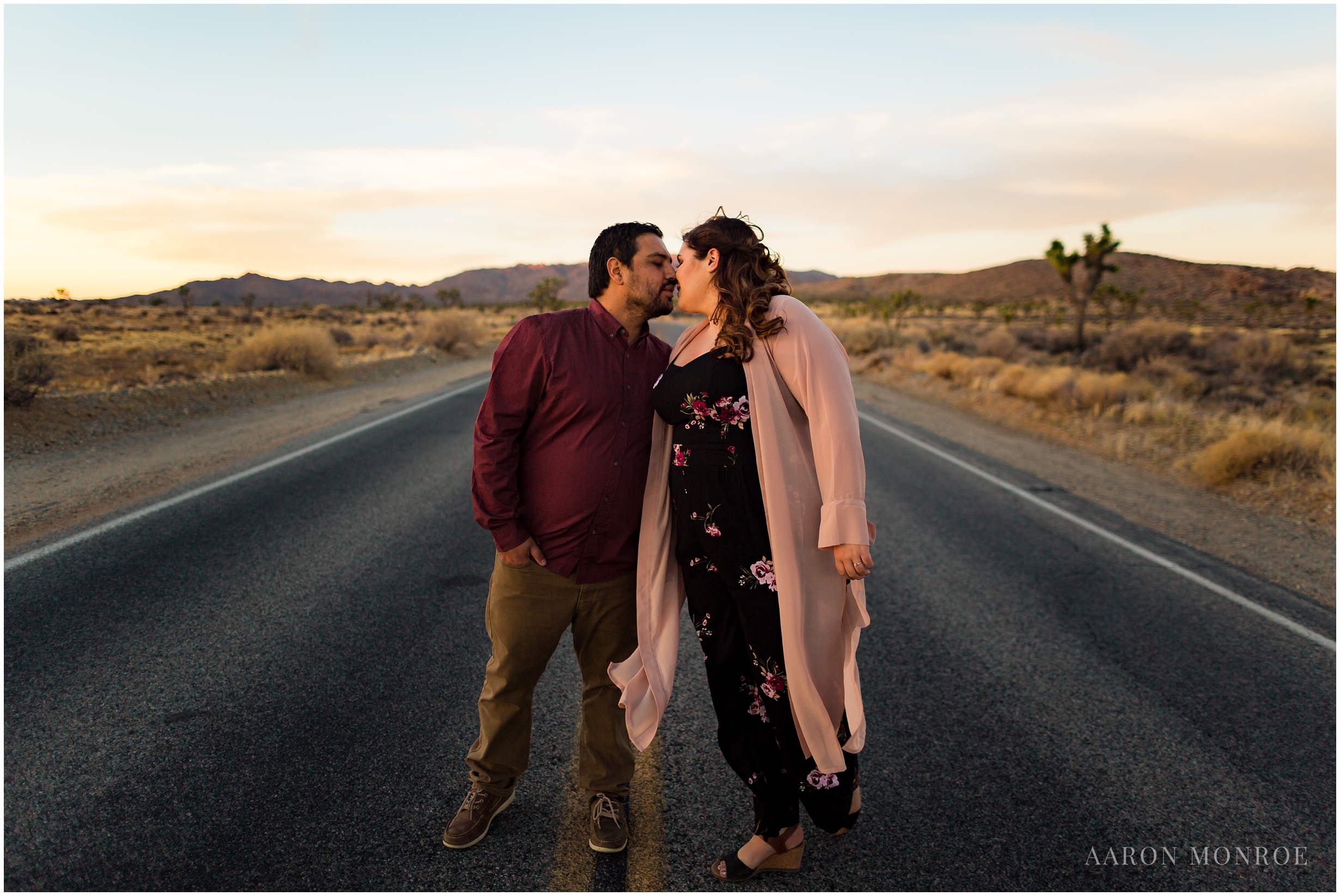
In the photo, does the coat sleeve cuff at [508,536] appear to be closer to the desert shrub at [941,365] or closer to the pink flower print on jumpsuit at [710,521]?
the pink flower print on jumpsuit at [710,521]

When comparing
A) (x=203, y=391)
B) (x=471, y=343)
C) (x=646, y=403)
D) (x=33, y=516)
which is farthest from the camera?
(x=471, y=343)

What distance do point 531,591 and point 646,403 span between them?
734mm

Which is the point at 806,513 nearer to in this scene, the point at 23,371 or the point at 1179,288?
the point at 23,371

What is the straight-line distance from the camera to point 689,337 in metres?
2.51

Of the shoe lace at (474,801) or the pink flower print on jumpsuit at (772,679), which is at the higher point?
the pink flower print on jumpsuit at (772,679)

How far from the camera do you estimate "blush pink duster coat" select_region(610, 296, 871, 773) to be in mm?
2201

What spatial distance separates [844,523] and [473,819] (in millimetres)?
1577

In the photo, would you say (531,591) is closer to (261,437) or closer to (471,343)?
(261,437)

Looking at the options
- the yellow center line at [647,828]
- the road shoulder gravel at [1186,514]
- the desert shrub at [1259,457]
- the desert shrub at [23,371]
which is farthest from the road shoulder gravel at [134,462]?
the desert shrub at [1259,457]

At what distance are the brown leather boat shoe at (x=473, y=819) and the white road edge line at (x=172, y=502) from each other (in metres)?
3.97

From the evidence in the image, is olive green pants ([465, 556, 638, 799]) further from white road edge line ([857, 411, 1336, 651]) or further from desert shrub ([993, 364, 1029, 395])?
desert shrub ([993, 364, 1029, 395])

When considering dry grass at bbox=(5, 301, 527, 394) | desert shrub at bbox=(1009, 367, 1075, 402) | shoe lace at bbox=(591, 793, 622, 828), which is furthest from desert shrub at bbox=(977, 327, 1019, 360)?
shoe lace at bbox=(591, 793, 622, 828)

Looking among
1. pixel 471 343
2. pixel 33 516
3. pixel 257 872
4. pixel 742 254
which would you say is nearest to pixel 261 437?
pixel 33 516

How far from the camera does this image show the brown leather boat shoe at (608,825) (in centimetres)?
246
